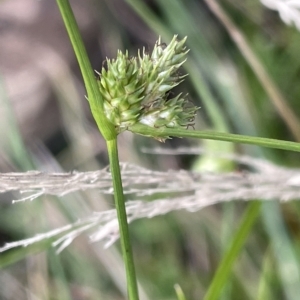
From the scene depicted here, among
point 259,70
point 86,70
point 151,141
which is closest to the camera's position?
point 86,70

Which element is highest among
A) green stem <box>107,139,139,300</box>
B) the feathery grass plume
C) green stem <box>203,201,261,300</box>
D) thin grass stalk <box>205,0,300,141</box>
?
thin grass stalk <box>205,0,300,141</box>

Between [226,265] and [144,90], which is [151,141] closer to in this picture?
[226,265]

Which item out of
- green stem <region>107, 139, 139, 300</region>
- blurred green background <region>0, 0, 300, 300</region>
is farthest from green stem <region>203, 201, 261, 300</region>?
blurred green background <region>0, 0, 300, 300</region>

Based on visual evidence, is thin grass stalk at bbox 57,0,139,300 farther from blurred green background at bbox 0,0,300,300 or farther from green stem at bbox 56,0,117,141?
blurred green background at bbox 0,0,300,300

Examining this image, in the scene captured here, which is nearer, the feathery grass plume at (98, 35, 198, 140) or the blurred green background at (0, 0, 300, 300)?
the feathery grass plume at (98, 35, 198, 140)

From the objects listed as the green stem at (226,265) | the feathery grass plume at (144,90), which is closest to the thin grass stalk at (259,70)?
the green stem at (226,265)

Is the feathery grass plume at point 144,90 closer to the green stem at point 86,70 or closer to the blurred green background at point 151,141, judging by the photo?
the green stem at point 86,70

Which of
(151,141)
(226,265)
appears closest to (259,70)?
(151,141)

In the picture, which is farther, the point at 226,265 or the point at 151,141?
the point at 151,141
